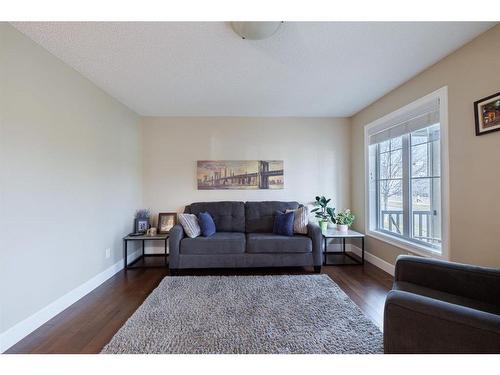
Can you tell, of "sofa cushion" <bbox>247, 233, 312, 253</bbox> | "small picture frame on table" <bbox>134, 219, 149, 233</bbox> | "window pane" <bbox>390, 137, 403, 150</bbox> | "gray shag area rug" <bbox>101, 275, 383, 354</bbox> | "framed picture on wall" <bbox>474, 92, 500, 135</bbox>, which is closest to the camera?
"gray shag area rug" <bbox>101, 275, 383, 354</bbox>

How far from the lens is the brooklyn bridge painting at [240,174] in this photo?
3.72 meters

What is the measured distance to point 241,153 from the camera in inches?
147

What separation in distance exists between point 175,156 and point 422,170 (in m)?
3.52

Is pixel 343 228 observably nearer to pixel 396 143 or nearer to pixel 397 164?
pixel 397 164

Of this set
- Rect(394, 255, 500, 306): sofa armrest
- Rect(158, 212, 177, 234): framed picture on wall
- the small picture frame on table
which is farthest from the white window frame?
the small picture frame on table

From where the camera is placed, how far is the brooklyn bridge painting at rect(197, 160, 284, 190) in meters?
3.72

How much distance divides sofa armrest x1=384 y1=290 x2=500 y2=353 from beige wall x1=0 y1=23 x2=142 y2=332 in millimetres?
2527

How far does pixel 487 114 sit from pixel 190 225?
3.17 metres

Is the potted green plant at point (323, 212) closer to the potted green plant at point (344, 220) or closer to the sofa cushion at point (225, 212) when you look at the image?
the potted green plant at point (344, 220)

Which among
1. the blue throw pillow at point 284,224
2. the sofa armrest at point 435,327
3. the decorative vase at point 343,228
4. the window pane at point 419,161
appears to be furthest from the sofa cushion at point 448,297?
the decorative vase at point 343,228

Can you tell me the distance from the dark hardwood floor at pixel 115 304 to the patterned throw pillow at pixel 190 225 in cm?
52

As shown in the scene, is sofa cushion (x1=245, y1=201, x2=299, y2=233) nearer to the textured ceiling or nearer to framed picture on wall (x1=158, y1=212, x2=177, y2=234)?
framed picture on wall (x1=158, y1=212, x2=177, y2=234)

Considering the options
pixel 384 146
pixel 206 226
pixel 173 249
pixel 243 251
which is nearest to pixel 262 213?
pixel 243 251
